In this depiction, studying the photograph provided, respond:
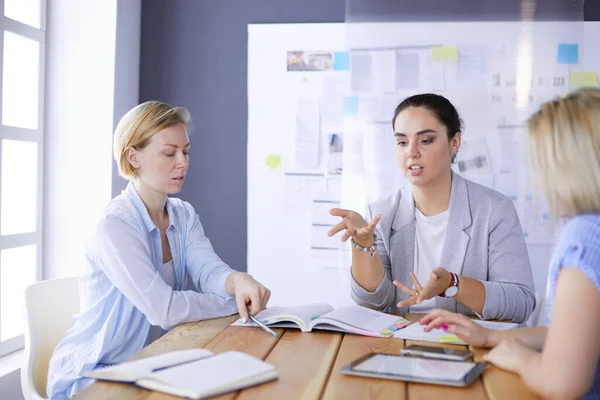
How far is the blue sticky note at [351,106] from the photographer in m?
3.48

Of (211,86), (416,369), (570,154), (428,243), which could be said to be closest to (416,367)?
(416,369)

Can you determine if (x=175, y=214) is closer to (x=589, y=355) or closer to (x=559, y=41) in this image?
(x=589, y=355)

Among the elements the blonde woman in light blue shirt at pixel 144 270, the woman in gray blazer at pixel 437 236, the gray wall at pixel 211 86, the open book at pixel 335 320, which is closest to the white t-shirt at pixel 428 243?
the woman in gray blazer at pixel 437 236

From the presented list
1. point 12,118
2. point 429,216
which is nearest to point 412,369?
point 429,216

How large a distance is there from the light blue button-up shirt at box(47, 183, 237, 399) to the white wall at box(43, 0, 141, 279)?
4.00ft

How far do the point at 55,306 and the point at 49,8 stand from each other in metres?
1.75

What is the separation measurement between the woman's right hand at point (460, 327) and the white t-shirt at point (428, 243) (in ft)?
2.53

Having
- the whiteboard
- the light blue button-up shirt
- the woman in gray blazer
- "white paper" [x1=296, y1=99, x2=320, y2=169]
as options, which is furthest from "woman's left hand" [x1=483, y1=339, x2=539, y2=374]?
"white paper" [x1=296, y1=99, x2=320, y2=169]

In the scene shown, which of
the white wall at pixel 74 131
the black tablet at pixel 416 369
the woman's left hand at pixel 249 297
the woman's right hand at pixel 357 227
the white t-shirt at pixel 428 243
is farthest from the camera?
the white wall at pixel 74 131

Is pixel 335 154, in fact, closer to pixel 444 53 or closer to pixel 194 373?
pixel 444 53

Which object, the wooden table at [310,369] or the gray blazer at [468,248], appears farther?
the gray blazer at [468,248]

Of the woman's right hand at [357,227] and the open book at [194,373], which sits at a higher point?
the woman's right hand at [357,227]

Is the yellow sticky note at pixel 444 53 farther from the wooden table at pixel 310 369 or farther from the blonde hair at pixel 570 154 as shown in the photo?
the blonde hair at pixel 570 154

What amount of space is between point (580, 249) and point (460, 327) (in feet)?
1.35
